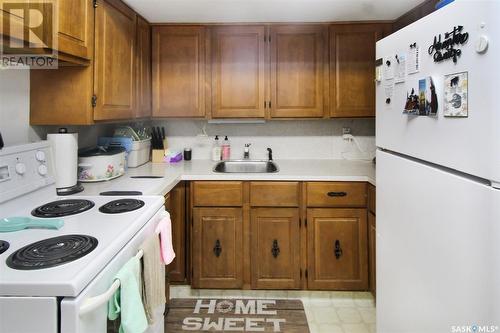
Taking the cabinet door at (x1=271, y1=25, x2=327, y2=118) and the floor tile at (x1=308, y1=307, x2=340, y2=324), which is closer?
the floor tile at (x1=308, y1=307, x2=340, y2=324)

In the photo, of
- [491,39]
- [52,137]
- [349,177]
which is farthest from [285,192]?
[491,39]

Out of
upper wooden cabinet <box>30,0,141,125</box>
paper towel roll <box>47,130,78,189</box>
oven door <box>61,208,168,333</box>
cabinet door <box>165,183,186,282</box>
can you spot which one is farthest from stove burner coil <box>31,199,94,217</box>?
cabinet door <box>165,183,186,282</box>

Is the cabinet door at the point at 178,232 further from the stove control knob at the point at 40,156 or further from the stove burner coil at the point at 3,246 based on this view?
the stove burner coil at the point at 3,246

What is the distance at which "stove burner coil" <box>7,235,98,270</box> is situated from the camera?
2.61ft

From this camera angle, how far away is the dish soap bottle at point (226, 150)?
2.84 m

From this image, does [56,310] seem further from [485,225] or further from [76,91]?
[76,91]

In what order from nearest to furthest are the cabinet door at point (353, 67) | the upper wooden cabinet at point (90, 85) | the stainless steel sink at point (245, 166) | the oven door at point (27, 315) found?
1. the oven door at point (27, 315)
2. the upper wooden cabinet at point (90, 85)
3. the cabinet door at point (353, 67)
4. the stainless steel sink at point (245, 166)

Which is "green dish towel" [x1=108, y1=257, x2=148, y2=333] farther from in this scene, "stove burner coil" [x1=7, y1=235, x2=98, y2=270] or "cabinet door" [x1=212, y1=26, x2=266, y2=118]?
"cabinet door" [x1=212, y1=26, x2=266, y2=118]

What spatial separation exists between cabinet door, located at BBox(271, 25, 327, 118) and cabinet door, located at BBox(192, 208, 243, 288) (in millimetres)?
916

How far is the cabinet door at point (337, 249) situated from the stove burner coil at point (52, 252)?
62.5 inches

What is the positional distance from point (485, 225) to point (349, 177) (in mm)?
1442
